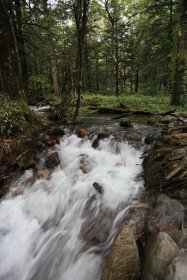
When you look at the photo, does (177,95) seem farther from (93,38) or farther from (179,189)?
(93,38)

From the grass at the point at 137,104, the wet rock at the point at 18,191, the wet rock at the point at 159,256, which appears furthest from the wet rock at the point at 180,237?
the grass at the point at 137,104

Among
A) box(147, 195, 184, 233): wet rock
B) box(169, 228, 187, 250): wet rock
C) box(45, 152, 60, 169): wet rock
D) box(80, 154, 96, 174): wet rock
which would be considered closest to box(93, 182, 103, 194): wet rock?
box(80, 154, 96, 174): wet rock

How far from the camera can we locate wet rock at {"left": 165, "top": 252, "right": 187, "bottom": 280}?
225cm

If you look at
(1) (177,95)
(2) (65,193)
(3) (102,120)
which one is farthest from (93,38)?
(2) (65,193)

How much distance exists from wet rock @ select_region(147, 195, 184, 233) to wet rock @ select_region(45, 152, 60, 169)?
2.83 meters

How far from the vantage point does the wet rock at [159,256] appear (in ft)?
8.14

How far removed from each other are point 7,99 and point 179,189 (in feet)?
17.3

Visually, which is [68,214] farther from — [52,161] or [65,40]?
[65,40]

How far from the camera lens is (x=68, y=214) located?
15.0ft

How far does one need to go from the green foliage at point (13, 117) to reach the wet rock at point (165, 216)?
4.17 meters

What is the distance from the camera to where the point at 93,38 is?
26.9 metres

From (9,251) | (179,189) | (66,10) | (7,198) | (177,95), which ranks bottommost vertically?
(9,251)

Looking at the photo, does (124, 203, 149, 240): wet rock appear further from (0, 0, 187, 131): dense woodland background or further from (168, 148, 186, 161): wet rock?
(0, 0, 187, 131): dense woodland background

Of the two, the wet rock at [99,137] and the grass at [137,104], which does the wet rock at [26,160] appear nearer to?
the wet rock at [99,137]
